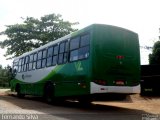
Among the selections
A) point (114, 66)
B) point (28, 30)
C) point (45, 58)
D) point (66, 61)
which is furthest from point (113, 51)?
point (28, 30)

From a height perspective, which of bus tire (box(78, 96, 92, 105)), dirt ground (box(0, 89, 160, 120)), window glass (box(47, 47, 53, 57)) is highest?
window glass (box(47, 47, 53, 57))

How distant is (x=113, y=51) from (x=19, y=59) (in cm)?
1175

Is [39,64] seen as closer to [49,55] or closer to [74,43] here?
[49,55]

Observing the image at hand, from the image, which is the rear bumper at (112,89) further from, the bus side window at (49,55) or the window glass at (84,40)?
the bus side window at (49,55)

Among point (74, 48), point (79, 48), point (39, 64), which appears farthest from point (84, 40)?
point (39, 64)

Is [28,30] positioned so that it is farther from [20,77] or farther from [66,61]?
[66,61]

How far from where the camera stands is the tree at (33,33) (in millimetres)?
35531

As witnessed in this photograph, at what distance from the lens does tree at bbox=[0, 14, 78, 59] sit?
3553 cm

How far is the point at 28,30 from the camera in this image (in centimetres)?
3634

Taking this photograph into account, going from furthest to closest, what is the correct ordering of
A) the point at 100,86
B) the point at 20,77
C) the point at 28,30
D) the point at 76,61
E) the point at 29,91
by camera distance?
the point at 28,30 → the point at 20,77 → the point at 29,91 → the point at 76,61 → the point at 100,86

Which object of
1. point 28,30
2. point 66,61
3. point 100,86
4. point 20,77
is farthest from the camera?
point 28,30

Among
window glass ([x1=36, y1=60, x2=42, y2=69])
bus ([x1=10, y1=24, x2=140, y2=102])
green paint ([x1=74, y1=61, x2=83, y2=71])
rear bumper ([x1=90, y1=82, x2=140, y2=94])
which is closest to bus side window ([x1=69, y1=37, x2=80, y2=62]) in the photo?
bus ([x1=10, y1=24, x2=140, y2=102])

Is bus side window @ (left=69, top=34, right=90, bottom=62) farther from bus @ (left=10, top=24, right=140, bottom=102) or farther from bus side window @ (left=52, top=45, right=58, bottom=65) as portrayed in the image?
bus side window @ (left=52, top=45, right=58, bottom=65)

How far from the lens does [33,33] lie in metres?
36.3
